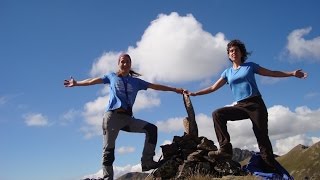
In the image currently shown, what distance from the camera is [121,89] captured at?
13.3 m

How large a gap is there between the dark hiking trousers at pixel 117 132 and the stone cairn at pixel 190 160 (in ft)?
2.65

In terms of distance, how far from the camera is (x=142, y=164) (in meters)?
13.6

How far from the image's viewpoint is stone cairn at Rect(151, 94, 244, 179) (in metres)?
13.4

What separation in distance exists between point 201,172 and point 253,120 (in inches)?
97.4

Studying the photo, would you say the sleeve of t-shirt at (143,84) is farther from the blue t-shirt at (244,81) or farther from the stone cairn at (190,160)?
the blue t-shirt at (244,81)

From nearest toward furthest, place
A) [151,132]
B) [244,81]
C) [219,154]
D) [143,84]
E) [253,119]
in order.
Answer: [253,119]
[244,81]
[219,154]
[151,132]
[143,84]

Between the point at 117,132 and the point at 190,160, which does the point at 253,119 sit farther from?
the point at 117,132

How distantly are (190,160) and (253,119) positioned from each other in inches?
109

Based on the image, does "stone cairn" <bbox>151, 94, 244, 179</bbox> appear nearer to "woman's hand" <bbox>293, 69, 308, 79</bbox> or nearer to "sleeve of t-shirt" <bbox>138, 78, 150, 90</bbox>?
"sleeve of t-shirt" <bbox>138, 78, 150, 90</bbox>

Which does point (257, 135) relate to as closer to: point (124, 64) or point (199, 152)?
point (199, 152)

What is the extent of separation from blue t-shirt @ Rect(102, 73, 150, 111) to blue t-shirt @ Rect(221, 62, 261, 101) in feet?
10.2

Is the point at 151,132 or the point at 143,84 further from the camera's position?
the point at 143,84

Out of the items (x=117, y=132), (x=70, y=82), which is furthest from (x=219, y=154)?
(x=70, y=82)

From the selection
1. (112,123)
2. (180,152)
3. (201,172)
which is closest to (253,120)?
(201,172)
